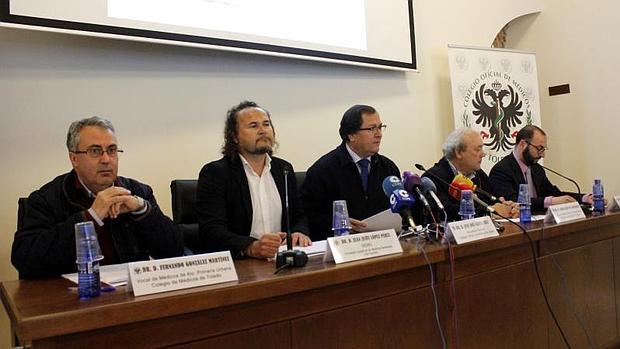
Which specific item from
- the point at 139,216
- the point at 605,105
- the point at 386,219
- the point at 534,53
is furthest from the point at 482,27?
the point at 139,216

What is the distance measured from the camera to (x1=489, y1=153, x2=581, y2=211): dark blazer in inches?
119

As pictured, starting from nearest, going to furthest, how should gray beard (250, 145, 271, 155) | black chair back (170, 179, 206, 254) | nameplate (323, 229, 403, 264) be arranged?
nameplate (323, 229, 403, 264) → gray beard (250, 145, 271, 155) → black chair back (170, 179, 206, 254)

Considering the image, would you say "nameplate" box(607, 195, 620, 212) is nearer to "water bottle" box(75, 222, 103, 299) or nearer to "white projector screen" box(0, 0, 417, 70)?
"white projector screen" box(0, 0, 417, 70)

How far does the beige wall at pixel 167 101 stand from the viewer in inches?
93.7

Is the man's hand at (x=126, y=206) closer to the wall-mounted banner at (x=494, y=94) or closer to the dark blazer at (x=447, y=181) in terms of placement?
the dark blazer at (x=447, y=181)

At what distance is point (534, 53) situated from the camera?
4734 millimetres

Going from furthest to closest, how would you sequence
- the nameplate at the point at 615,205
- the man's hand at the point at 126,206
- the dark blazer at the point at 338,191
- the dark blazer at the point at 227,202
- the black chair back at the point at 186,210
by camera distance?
the nameplate at the point at 615,205
the dark blazer at the point at 338,191
the black chair back at the point at 186,210
the dark blazer at the point at 227,202
the man's hand at the point at 126,206

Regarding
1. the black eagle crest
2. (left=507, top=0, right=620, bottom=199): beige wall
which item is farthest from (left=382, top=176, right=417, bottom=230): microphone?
(left=507, top=0, right=620, bottom=199): beige wall

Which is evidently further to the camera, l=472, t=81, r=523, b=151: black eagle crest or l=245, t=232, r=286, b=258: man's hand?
l=472, t=81, r=523, b=151: black eagle crest

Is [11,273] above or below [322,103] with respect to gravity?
below

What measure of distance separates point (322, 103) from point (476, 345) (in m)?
2.12

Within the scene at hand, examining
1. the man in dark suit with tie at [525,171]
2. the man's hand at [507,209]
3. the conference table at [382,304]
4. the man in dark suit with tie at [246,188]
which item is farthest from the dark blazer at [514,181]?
the man in dark suit with tie at [246,188]

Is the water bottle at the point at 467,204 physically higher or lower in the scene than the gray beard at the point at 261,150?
lower

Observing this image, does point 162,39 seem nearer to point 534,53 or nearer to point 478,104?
point 478,104
